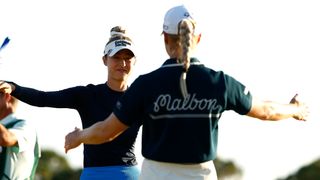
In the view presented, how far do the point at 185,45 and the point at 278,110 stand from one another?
3.29ft

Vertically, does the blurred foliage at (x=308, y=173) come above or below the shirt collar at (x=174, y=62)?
below

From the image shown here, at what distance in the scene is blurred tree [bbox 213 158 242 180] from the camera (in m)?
51.1

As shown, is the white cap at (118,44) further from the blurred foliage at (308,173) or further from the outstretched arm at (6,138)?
the blurred foliage at (308,173)

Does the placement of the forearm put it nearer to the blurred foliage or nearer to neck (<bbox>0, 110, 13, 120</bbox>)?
neck (<bbox>0, 110, 13, 120</bbox>)

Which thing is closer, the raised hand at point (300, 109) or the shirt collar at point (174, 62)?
the shirt collar at point (174, 62)

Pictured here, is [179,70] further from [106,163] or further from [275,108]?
[106,163]

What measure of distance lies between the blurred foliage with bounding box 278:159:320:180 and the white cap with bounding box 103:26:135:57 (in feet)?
101

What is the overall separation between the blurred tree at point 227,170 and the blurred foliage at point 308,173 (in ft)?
9.39

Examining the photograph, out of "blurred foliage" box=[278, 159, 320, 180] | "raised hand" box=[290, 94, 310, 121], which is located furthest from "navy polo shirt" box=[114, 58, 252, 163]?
"blurred foliage" box=[278, 159, 320, 180]

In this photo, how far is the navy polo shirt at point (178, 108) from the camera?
8.99 meters

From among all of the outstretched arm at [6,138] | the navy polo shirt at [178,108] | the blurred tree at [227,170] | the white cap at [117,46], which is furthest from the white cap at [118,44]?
the blurred tree at [227,170]

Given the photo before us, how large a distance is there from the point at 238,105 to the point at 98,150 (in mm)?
2250

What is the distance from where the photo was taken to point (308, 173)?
4672 centimetres

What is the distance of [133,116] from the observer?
9.08 metres
